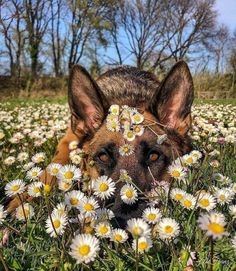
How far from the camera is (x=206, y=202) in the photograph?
1793 millimetres

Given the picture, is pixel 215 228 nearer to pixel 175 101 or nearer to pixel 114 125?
pixel 114 125

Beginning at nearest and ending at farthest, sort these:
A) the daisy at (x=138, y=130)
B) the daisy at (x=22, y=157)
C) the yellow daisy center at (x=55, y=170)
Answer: the yellow daisy center at (x=55, y=170)
the daisy at (x=138, y=130)
the daisy at (x=22, y=157)

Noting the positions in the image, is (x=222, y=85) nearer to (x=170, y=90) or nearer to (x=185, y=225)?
(x=170, y=90)

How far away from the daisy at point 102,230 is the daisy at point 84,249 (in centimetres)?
25

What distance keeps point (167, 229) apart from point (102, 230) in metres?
0.27

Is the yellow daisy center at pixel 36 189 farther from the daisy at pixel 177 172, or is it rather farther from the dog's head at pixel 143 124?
the dog's head at pixel 143 124

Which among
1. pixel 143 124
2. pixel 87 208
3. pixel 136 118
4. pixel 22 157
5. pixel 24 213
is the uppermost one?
pixel 136 118

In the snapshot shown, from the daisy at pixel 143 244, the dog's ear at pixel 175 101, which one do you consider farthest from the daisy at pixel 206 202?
the dog's ear at pixel 175 101

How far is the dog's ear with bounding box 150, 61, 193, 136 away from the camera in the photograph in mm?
3609

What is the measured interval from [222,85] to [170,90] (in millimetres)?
22392

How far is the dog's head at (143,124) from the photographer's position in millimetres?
3363

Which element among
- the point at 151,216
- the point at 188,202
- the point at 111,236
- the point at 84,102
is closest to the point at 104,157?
the point at 84,102

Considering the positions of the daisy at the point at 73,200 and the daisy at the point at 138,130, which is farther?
the daisy at the point at 138,130

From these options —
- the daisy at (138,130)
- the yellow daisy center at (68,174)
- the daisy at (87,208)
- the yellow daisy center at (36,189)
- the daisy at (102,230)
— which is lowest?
the daisy at (102,230)
